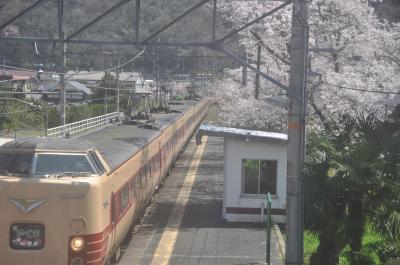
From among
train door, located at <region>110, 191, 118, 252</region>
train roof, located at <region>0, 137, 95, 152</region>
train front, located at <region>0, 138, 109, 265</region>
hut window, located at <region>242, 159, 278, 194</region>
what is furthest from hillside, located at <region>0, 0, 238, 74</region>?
train front, located at <region>0, 138, 109, 265</region>

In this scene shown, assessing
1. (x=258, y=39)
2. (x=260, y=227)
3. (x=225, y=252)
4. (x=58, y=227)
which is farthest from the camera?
(x=258, y=39)

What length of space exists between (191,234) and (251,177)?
268 cm

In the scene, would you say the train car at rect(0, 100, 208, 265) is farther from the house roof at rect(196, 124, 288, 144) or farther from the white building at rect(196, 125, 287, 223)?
the white building at rect(196, 125, 287, 223)

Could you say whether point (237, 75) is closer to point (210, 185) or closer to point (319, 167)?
point (210, 185)

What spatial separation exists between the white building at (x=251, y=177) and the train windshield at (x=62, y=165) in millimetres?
8381

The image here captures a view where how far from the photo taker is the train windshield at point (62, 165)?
897 cm

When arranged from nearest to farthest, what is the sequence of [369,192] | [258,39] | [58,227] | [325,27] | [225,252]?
[58,227], [369,192], [225,252], [325,27], [258,39]

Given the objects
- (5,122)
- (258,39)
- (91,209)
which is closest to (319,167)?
(91,209)

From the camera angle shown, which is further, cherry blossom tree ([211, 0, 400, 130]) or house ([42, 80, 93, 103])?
house ([42, 80, 93, 103])

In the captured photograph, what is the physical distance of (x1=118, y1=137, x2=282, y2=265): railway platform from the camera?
13320 millimetres

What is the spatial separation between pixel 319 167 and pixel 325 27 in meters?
9.71

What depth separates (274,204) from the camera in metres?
17.5

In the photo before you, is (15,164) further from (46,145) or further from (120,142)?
(120,142)

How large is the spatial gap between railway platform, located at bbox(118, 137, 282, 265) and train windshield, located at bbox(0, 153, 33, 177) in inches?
172
